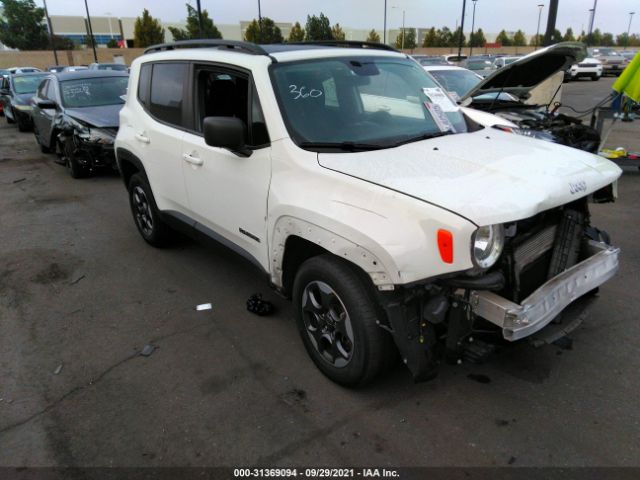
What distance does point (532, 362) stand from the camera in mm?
3203

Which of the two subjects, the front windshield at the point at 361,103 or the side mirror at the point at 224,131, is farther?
the front windshield at the point at 361,103

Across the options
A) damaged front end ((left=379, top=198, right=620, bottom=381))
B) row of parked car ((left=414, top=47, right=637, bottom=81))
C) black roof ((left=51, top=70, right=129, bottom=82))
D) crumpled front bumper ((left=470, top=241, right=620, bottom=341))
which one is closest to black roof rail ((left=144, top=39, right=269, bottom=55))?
damaged front end ((left=379, top=198, right=620, bottom=381))

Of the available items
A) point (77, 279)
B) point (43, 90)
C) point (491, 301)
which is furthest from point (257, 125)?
point (43, 90)

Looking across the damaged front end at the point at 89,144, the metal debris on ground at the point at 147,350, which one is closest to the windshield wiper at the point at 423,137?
the metal debris on ground at the point at 147,350

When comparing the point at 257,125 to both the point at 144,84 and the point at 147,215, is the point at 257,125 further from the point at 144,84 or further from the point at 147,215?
the point at 147,215

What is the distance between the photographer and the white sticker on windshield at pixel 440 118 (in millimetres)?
3570

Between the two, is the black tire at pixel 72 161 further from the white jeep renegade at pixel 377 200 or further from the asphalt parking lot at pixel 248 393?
the white jeep renegade at pixel 377 200

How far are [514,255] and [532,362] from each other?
1.04 meters

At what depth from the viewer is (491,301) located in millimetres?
2402

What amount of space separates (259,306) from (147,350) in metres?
0.91

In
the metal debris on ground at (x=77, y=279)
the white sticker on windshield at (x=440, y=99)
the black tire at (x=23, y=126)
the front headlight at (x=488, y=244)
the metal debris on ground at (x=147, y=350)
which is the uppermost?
the white sticker on windshield at (x=440, y=99)

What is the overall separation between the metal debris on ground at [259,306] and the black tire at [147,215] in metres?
1.56

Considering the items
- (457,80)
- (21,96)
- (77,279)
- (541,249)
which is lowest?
(77,279)

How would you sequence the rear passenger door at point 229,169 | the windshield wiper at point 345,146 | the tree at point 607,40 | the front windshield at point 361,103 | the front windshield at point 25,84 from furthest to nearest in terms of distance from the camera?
the tree at point 607,40, the front windshield at point 25,84, the rear passenger door at point 229,169, the front windshield at point 361,103, the windshield wiper at point 345,146
